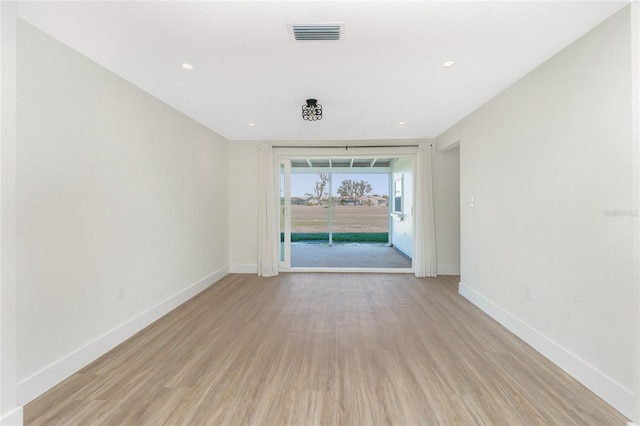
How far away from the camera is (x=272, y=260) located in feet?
15.5

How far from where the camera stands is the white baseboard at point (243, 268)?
4.84 metres

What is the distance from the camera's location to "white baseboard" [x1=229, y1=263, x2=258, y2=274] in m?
4.84

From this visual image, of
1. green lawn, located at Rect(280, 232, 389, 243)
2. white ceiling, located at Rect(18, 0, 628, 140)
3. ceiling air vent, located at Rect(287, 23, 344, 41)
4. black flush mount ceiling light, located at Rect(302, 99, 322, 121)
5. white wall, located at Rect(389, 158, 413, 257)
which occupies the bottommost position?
green lawn, located at Rect(280, 232, 389, 243)

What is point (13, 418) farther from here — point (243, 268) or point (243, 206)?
point (243, 206)

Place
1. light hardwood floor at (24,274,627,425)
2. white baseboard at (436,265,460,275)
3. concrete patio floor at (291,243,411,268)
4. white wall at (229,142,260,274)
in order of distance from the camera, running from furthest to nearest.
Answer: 1. concrete patio floor at (291,243,411,268)
2. white wall at (229,142,260,274)
3. white baseboard at (436,265,460,275)
4. light hardwood floor at (24,274,627,425)

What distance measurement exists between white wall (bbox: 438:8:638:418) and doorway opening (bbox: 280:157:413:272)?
3.76 m

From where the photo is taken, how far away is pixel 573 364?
75.5 inches

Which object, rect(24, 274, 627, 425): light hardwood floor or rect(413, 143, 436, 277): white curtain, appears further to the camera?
rect(413, 143, 436, 277): white curtain

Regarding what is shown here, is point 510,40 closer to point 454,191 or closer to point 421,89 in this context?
point 421,89

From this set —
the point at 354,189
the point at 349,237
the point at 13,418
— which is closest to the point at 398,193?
the point at 354,189

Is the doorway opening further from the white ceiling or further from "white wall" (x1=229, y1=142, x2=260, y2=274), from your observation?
the white ceiling

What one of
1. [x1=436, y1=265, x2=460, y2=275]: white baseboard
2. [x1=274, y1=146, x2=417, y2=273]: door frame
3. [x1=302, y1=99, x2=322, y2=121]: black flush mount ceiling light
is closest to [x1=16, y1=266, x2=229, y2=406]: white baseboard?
[x1=274, y1=146, x2=417, y2=273]: door frame

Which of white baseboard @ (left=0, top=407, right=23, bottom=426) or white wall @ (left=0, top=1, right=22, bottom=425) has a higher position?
white wall @ (left=0, top=1, right=22, bottom=425)

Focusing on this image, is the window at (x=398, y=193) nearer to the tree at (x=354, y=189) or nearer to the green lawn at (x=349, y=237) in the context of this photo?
the tree at (x=354, y=189)
